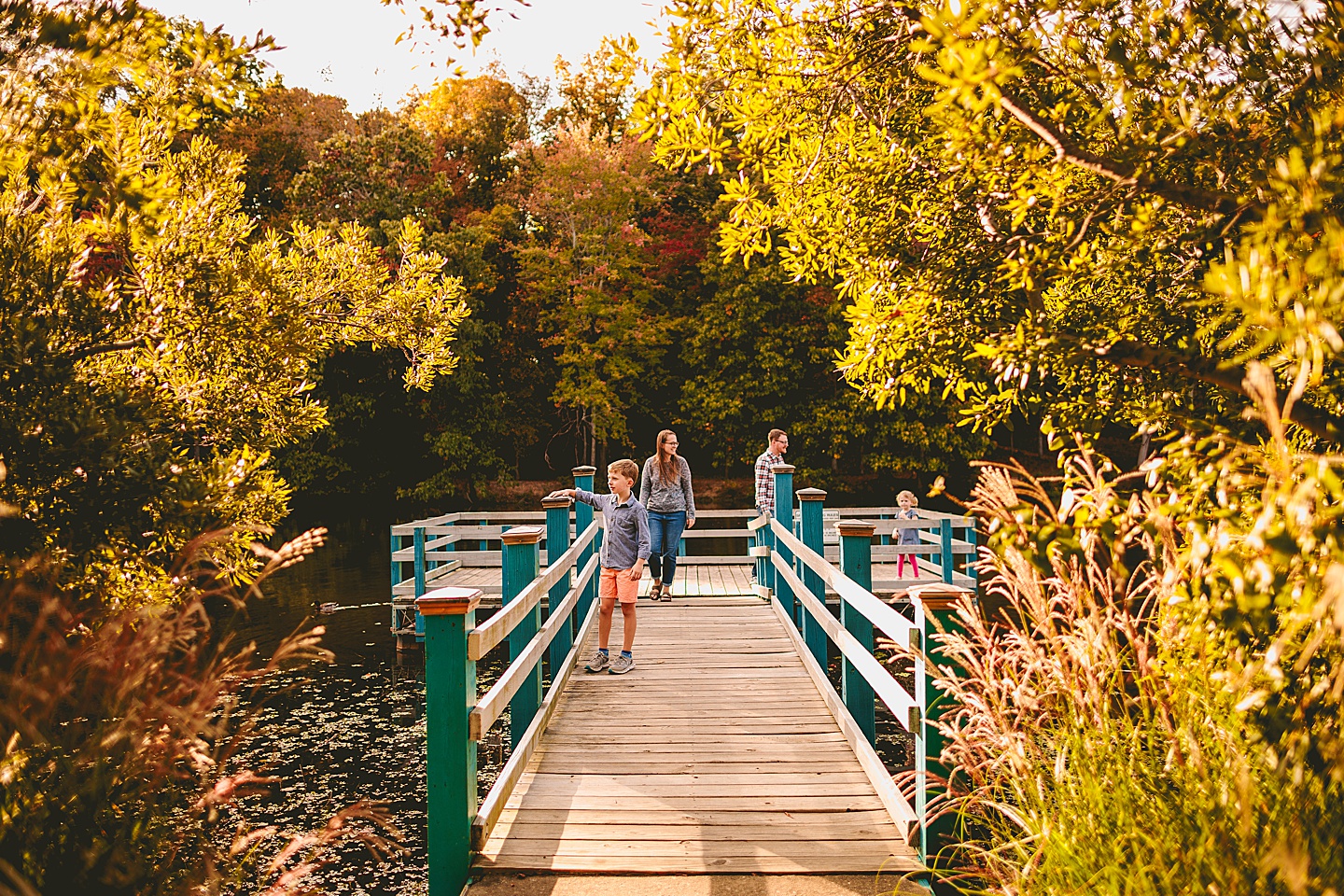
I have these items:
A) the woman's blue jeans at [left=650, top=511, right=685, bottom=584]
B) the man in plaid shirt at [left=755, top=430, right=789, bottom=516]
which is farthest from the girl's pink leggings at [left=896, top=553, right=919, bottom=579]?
the woman's blue jeans at [left=650, top=511, right=685, bottom=584]

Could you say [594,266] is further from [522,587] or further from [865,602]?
[865,602]

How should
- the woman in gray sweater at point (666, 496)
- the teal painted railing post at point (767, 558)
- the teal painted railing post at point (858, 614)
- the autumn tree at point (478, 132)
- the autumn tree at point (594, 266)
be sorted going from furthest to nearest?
the autumn tree at point (478, 132) < the autumn tree at point (594, 266) < the teal painted railing post at point (767, 558) < the woman in gray sweater at point (666, 496) < the teal painted railing post at point (858, 614)

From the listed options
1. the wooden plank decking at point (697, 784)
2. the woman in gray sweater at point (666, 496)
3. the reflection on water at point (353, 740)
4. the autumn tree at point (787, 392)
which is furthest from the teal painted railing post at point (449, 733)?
the autumn tree at point (787, 392)

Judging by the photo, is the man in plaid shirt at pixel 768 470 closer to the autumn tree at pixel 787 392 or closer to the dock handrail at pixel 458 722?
the dock handrail at pixel 458 722

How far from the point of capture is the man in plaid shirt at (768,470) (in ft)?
34.4

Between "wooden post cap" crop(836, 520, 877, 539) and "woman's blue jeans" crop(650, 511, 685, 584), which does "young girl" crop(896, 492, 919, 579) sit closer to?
"woman's blue jeans" crop(650, 511, 685, 584)

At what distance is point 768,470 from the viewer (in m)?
10.6

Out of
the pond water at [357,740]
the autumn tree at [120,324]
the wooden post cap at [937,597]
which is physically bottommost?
the pond water at [357,740]

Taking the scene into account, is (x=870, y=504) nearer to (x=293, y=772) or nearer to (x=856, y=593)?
(x=293, y=772)

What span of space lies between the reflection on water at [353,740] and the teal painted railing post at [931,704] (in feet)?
8.74

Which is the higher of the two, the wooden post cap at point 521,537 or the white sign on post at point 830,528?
the wooden post cap at point 521,537

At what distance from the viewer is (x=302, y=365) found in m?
6.85

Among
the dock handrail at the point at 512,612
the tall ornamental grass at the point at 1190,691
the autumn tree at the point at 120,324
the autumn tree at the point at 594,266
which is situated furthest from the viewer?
the autumn tree at the point at 594,266

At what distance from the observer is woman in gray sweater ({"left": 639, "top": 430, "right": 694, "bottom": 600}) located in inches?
363
